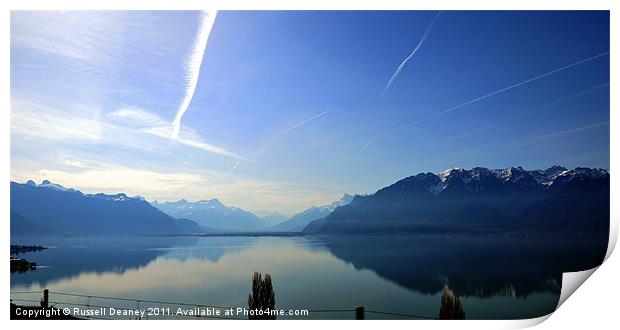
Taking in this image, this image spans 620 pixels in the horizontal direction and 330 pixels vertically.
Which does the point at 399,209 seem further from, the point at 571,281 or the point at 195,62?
the point at 195,62

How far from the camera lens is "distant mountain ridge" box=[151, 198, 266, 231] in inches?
268

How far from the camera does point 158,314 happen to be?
5.39m

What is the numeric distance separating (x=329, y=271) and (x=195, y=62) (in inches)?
159

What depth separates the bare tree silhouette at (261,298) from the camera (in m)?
5.32

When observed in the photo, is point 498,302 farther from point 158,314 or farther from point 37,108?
point 37,108

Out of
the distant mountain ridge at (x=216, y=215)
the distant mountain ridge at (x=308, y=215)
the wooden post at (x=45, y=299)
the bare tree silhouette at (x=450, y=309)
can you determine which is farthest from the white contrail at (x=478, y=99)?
the wooden post at (x=45, y=299)

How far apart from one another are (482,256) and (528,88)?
2.88 metres

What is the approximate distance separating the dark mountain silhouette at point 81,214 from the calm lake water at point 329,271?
0.79 ft

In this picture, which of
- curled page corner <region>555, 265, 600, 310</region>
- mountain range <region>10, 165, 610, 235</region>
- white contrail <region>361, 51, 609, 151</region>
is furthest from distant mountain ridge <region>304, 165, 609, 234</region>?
white contrail <region>361, 51, 609, 151</region>

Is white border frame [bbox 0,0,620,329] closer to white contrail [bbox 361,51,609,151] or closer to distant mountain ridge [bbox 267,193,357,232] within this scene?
white contrail [bbox 361,51,609,151]
